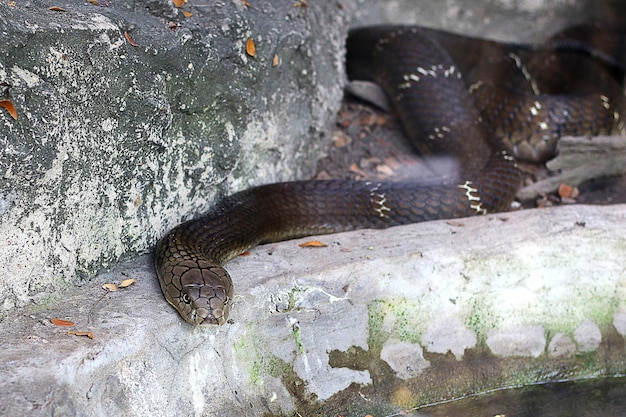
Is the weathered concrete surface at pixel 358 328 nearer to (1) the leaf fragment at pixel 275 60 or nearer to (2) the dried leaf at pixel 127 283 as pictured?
(2) the dried leaf at pixel 127 283

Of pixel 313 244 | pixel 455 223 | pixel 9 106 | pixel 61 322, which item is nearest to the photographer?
pixel 9 106

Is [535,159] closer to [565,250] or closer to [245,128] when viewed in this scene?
[565,250]

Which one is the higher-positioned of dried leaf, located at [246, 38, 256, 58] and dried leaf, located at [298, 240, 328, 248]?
dried leaf, located at [246, 38, 256, 58]

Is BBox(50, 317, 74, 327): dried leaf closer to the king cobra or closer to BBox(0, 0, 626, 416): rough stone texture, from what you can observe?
BBox(0, 0, 626, 416): rough stone texture

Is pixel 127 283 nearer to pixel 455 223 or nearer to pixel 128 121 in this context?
pixel 128 121

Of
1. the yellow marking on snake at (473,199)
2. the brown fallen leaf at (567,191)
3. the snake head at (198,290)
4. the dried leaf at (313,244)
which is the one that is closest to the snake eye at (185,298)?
the snake head at (198,290)

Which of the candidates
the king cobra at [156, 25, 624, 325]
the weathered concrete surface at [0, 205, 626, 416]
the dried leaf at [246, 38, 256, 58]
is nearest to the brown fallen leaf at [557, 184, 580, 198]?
the king cobra at [156, 25, 624, 325]

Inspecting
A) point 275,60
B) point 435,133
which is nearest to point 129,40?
point 275,60
